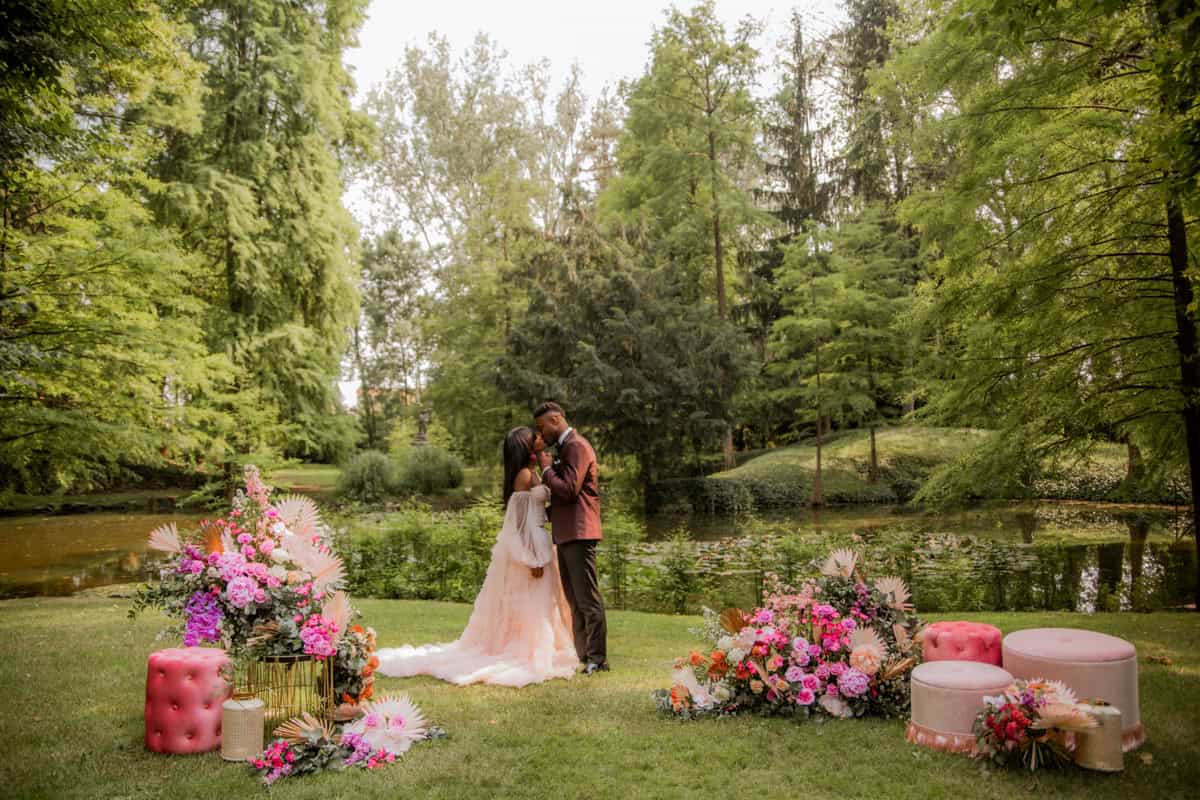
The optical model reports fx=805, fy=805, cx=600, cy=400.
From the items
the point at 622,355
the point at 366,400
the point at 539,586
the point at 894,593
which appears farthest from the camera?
the point at 366,400

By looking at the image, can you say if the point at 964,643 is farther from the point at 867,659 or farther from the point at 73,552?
the point at 73,552

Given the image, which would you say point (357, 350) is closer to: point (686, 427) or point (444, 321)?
point (444, 321)

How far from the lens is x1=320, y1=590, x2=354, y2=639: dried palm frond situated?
4887 millimetres

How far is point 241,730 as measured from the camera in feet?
15.0

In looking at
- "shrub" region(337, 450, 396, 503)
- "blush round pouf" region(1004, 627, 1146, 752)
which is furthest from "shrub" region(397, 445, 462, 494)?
"blush round pouf" region(1004, 627, 1146, 752)

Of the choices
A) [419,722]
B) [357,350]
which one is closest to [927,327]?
[419,722]

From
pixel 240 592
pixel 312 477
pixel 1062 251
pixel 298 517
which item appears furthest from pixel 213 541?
pixel 312 477

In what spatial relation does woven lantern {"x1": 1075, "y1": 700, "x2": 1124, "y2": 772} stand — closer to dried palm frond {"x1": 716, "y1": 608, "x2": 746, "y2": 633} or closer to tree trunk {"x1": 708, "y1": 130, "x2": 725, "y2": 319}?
dried palm frond {"x1": 716, "y1": 608, "x2": 746, "y2": 633}

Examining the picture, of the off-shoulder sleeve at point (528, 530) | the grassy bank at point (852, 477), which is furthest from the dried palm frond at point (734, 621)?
the grassy bank at point (852, 477)

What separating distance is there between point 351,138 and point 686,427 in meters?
14.0

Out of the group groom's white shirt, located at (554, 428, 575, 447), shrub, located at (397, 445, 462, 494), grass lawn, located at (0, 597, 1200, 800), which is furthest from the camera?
shrub, located at (397, 445, 462, 494)

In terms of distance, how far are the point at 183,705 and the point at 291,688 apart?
1.95 ft

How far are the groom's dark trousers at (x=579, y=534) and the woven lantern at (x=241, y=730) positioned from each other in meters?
2.78

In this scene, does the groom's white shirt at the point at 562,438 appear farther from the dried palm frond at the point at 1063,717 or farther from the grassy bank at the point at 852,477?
the grassy bank at the point at 852,477
